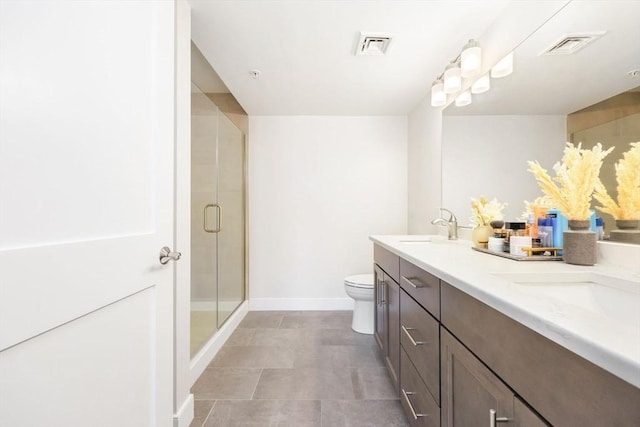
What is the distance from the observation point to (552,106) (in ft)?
4.40

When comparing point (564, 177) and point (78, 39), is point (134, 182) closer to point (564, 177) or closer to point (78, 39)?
point (78, 39)

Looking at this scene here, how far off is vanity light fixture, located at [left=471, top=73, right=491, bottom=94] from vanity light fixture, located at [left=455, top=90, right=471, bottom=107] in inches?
2.4

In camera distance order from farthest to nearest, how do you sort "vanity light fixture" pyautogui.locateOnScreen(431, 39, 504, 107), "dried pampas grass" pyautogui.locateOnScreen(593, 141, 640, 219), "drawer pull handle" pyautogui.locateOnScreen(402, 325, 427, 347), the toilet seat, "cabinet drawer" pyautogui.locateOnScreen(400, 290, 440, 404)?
the toilet seat, "vanity light fixture" pyautogui.locateOnScreen(431, 39, 504, 107), "drawer pull handle" pyautogui.locateOnScreen(402, 325, 427, 347), "cabinet drawer" pyautogui.locateOnScreen(400, 290, 440, 404), "dried pampas grass" pyautogui.locateOnScreen(593, 141, 640, 219)

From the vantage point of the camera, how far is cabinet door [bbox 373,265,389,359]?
6.40 feet

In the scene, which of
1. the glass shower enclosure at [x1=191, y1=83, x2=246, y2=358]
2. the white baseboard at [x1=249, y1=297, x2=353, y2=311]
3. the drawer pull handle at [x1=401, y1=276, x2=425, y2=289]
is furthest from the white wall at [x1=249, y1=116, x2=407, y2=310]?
the drawer pull handle at [x1=401, y1=276, x2=425, y2=289]

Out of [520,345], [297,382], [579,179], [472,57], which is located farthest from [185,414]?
[472,57]

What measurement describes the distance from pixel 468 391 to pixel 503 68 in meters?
1.69

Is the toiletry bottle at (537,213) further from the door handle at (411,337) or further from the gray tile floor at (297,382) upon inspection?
the gray tile floor at (297,382)

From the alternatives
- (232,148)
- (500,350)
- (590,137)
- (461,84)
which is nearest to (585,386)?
(500,350)

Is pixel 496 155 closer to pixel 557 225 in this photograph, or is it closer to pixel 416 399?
pixel 557 225

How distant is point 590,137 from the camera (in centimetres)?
113

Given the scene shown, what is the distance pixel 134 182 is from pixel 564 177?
5.08 feet

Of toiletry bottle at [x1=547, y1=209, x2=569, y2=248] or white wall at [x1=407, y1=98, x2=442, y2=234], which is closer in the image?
toiletry bottle at [x1=547, y1=209, x2=569, y2=248]

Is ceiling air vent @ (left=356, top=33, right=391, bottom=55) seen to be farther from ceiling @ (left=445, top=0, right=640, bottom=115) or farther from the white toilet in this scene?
the white toilet
